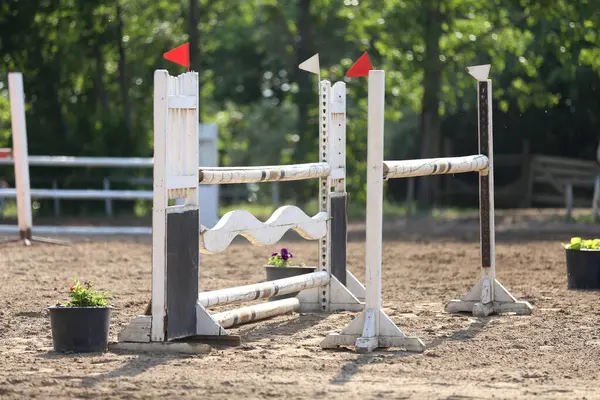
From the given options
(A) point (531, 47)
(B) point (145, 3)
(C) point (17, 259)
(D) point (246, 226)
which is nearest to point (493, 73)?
(A) point (531, 47)

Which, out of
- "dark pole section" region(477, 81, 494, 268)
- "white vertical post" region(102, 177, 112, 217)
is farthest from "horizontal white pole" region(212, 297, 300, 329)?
"white vertical post" region(102, 177, 112, 217)

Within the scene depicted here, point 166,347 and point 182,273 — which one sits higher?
point 182,273

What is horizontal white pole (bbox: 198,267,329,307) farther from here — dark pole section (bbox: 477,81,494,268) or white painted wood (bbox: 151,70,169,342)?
dark pole section (bbox: 477,81,494,268)

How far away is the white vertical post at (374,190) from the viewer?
5738 mm

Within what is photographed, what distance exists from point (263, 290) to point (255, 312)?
0.54ft

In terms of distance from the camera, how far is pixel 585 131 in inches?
826

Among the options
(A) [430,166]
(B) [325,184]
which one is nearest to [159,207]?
(A) [430,166]

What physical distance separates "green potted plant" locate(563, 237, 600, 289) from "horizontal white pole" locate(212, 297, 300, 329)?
7.86 feet

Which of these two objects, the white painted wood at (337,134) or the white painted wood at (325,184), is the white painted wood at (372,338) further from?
the white painted wood at (337,134)

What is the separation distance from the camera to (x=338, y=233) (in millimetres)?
7254

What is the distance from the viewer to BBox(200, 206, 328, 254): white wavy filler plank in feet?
19.0

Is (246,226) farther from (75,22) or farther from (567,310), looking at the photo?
(75,22)

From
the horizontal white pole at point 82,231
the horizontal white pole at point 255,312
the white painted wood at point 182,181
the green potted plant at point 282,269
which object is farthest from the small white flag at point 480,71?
the horizontal white pole at point 82,231

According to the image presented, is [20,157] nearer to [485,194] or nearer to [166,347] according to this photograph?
[485,194]
